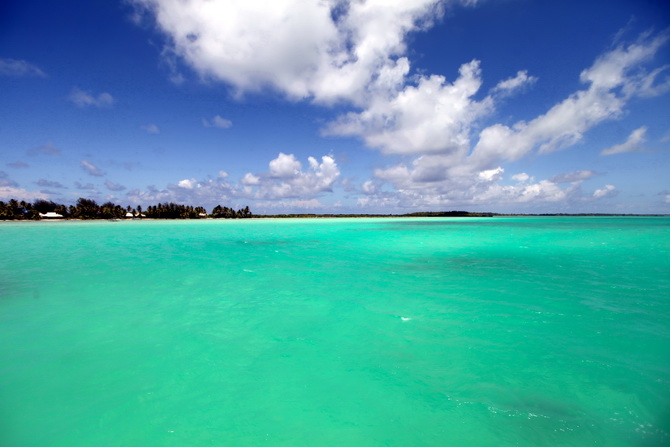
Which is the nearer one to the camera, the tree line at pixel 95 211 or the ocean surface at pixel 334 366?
the ocean surface at pixel 334 366

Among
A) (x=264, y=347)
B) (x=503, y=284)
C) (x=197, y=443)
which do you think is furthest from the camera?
(x=503, y=284)

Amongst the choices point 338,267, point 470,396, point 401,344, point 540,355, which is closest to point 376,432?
point 470,396

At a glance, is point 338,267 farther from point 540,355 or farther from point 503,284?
point 540,355

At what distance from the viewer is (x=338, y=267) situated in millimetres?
18359

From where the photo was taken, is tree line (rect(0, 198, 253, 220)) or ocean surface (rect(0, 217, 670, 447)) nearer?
ocean surface (rect(0, 217, 670, 447))

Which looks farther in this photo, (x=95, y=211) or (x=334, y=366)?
(x=95, y=211)

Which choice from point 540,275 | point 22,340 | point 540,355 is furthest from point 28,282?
point 540,275

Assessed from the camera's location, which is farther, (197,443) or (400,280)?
(400,280)

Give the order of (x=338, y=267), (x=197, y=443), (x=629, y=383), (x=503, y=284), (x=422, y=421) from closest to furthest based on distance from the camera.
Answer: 1. (x=197, y=443)
2. (x=422, y=421)
3. (x=629, y=383)
4. (x=503, y=284)
5. (x=338, y=267)

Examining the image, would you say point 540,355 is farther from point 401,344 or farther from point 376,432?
point 376,432

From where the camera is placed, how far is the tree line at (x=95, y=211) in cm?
11244

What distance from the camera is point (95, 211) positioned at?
133625mm

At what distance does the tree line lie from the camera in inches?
4427

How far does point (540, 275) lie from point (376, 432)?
15.2 meters
